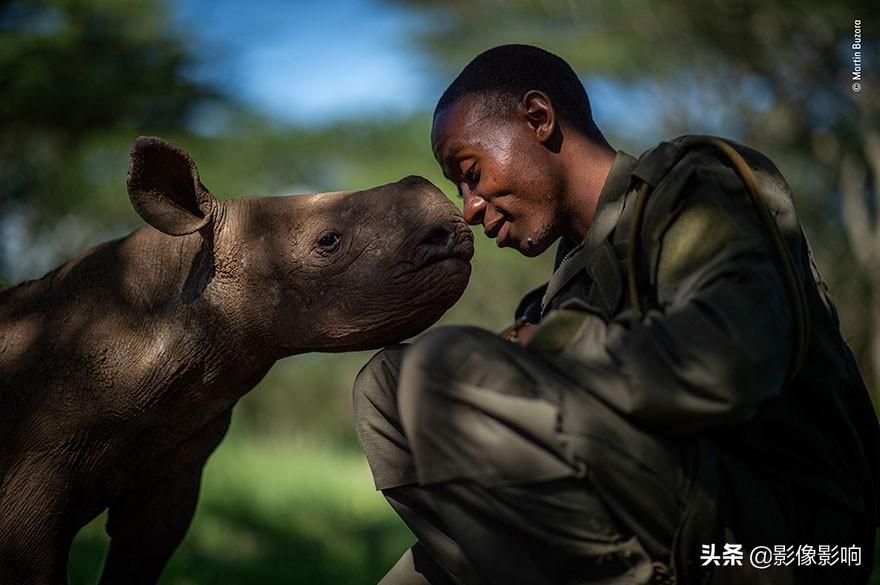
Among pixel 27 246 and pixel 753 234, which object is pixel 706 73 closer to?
pixel 27 246

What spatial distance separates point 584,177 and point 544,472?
1.12 metres

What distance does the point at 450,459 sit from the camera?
2680 mm

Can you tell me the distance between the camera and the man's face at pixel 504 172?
3.41 m

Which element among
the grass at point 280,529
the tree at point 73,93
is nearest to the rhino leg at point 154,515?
the grass at point 280,529

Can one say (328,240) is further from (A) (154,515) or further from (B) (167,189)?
(A) (154,515)

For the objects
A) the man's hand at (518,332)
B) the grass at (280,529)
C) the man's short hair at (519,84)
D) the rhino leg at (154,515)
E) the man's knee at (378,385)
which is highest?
the man's short hair at (519,84)

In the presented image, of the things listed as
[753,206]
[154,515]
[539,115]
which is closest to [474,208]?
[539,115]

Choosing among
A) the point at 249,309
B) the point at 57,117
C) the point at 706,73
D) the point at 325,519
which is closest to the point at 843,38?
the point at 706,73

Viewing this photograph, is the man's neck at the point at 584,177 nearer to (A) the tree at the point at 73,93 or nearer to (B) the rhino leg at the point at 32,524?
(B) the rhino leg at the point at 32,524

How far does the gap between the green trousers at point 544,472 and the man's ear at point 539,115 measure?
91cm

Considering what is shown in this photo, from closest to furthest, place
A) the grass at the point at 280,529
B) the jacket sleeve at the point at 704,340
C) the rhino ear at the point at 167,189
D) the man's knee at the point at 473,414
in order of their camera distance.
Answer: the jacket sleeve at the point at 704,340, the man's knee at the point at 473,414, the rhino ear at the point at 167,189, the grass at the point at 280,529

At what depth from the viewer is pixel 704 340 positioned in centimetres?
251

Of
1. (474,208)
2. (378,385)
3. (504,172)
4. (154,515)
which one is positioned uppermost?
(504,172)

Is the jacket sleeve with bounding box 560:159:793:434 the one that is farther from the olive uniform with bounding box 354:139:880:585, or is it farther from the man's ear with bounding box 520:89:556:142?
the man's ear with bounding box 520:89:556:142
